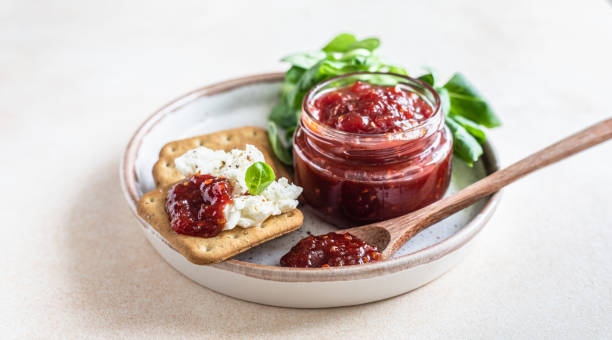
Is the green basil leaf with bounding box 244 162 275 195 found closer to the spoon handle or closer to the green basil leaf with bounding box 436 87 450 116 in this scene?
the spoon handle

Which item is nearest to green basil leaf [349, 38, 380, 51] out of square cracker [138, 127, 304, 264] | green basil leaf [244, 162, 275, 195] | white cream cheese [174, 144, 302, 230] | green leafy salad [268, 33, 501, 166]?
green leafy salad [268, 33, 501, 166]

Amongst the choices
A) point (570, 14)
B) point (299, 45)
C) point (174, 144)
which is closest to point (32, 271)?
point (174, 144)

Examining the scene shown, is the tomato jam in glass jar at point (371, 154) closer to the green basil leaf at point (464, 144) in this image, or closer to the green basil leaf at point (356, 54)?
the green basil leaf at point (464, 144)

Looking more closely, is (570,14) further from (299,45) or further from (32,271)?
(32,271)

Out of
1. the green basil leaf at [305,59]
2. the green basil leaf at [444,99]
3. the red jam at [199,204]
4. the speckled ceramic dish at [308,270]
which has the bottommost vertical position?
the speckled ceramic dish at [308,270]

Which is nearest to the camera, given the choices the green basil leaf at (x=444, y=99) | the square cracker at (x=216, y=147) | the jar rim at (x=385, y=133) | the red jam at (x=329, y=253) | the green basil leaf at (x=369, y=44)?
the red jam at (x=329, y=253)

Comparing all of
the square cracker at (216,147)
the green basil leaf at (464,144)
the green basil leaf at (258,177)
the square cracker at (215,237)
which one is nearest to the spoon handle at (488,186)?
the green basil leaf at (464,144)

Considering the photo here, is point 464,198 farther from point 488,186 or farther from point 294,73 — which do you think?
point 294,73
